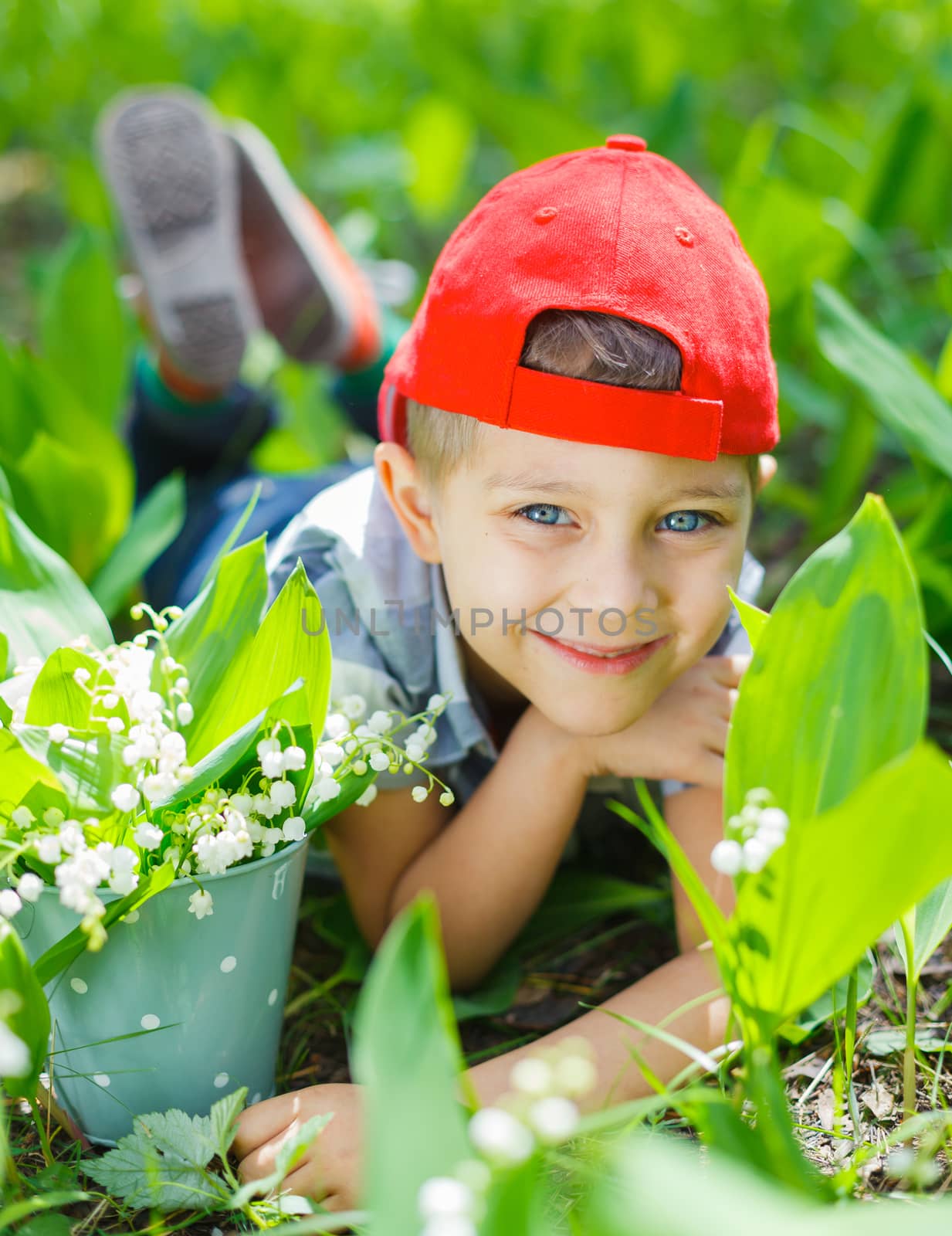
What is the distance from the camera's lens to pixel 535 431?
0.93 metres

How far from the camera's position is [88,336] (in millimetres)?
1610

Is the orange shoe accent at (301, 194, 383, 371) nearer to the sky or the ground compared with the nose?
nearer to the ground

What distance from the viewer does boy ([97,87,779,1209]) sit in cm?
90

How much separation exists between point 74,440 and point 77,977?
2.68 feet

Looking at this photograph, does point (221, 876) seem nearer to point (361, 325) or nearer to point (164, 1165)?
point (164, 1165)

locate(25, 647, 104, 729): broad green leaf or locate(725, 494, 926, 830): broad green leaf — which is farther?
locate(25, 647, 104, 729): broad green leaf

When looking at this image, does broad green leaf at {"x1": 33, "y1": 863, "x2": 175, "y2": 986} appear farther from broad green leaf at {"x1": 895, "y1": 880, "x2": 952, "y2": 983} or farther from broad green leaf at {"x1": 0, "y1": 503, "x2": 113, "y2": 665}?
broad green leaf at {"x1": 895, "y1": 880, "x2": 952, "y2": 983}

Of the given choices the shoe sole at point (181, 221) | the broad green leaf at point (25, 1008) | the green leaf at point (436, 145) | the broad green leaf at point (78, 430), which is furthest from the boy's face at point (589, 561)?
the green leaf at point (436, 145)

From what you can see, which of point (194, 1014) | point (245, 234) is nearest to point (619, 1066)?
point (194, 1014)

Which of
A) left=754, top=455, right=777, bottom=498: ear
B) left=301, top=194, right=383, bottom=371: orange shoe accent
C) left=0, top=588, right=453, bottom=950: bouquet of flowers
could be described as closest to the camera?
left=0, top=588, right=453, bottom=950: bouquet of flowers

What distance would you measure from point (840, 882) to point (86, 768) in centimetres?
49

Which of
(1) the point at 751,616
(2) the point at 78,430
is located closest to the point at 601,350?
(1) the point at 751,616

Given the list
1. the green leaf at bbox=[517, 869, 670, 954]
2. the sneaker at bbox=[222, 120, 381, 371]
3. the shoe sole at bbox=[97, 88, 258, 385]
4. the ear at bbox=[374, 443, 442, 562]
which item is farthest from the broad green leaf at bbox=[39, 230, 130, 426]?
the green leaf at bbox=[517, 869, 670, 954]

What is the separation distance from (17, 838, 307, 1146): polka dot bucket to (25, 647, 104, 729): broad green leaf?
0.40ft
